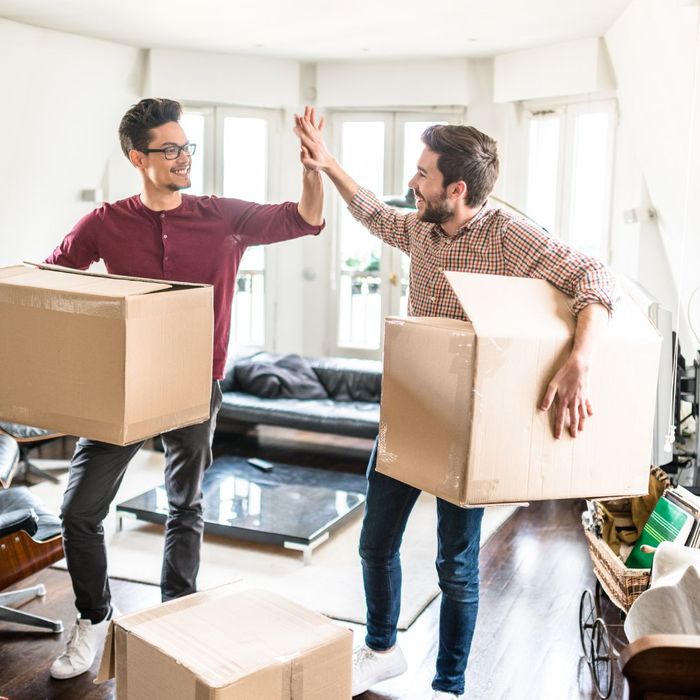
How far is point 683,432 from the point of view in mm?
3602

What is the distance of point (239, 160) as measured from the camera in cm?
664

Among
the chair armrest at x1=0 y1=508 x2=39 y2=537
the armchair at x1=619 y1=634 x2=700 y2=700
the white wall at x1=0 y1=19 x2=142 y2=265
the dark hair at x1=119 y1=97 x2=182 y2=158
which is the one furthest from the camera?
the white wall at x1=0 y1=19 x2=142 y2=265

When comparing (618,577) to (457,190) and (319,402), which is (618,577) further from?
(319,402)

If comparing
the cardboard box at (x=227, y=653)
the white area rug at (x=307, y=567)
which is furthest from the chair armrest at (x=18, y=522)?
the cardboard box at (x=227, y=653)

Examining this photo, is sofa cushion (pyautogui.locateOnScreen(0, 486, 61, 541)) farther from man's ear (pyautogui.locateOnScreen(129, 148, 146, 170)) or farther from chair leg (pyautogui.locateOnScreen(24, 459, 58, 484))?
chair leg (pyautogui.locateOnScreen(24, 459, 58, 484))

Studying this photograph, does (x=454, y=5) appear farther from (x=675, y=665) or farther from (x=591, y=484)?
(x=675, y=665)

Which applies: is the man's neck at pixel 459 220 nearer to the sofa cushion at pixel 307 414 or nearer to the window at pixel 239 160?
the sofa cushion at pixel 307 414

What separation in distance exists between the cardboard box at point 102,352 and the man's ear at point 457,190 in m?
0.60

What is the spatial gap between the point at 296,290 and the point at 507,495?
5.09 meters

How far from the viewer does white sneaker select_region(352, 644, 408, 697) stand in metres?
2.49

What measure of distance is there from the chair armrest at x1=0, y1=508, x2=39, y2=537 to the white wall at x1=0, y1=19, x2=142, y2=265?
9.62 ft

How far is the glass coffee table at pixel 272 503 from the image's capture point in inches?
148

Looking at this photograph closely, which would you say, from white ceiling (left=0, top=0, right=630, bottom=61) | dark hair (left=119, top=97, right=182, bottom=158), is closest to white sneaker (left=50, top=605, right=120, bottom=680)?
dark hair (left=119, top=97, right=182, bottom=158)

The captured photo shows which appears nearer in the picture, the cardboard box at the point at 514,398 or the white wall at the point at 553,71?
the cardboard box at the point at 514,398
